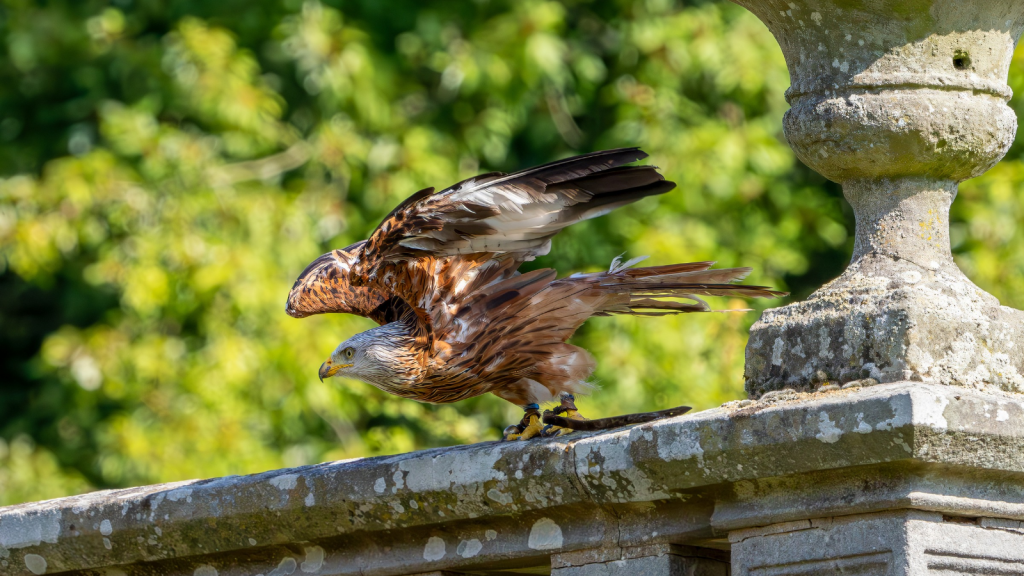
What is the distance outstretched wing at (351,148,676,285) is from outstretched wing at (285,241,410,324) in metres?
0.57

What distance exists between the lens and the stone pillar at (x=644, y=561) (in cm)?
265

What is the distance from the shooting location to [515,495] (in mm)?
2777

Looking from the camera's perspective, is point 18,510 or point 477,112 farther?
point 477,112

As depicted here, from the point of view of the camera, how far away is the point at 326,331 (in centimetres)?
703

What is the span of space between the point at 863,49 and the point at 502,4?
5692mm

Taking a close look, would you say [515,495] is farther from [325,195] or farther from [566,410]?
[325,195]

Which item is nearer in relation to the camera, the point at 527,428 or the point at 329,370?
the point at 527,428

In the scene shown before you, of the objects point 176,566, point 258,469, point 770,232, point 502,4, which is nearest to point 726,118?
point 770,232

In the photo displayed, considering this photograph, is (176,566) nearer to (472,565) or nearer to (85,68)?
(472,565)

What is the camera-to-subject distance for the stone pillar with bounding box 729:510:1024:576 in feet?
7.55

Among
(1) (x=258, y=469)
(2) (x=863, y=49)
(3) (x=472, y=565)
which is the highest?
(2) (x=863, y=49)

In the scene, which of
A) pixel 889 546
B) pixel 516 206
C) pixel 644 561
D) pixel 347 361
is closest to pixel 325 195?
pixel 347 361

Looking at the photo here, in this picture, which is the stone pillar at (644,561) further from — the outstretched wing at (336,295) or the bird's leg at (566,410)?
the outstretched wing at (336,295)

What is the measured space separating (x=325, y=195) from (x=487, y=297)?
4.25 metres
